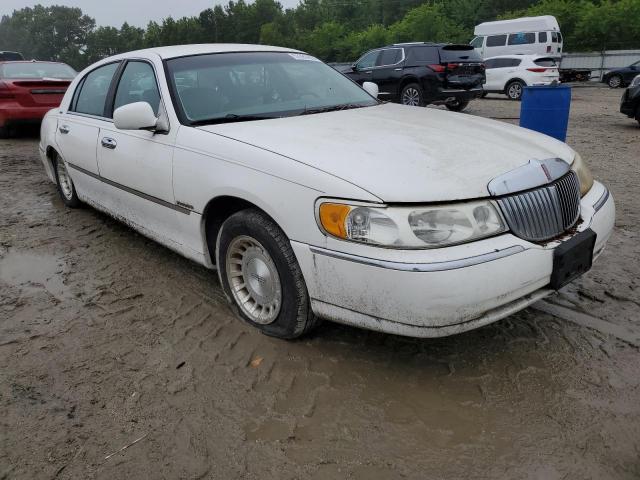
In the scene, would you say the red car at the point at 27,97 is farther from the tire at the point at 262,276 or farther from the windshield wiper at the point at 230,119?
the tire at the point at 262,276

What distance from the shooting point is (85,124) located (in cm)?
438

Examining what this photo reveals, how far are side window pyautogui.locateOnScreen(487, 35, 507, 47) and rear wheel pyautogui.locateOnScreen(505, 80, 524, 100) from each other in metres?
7.30

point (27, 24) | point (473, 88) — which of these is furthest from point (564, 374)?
point (27, 24)

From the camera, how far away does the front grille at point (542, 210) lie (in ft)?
7.96

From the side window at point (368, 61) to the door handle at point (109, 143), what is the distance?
10490 mm

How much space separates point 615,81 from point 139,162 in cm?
2371

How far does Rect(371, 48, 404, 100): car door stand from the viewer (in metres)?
12.7

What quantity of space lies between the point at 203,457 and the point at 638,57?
30764 mm

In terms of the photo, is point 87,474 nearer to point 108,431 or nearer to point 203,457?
point 108,431

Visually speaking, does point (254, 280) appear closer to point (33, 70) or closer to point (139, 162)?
point (139, 162)

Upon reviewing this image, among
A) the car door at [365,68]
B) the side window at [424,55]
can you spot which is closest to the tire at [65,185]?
the car door at [365,68]

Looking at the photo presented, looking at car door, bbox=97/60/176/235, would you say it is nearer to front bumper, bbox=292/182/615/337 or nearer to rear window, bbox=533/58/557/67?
front bumper, bbox=292/182/615/337

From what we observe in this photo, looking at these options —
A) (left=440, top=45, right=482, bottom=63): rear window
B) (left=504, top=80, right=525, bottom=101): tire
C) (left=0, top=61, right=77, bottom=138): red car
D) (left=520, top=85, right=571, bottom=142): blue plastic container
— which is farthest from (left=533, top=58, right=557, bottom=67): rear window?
(left=0, top=61, right=77, bottom=138): red car

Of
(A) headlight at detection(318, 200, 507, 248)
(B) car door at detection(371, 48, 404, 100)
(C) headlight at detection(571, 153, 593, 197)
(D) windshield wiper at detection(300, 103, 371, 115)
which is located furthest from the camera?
(B) car door at detection(371, 48, 404, 100)
